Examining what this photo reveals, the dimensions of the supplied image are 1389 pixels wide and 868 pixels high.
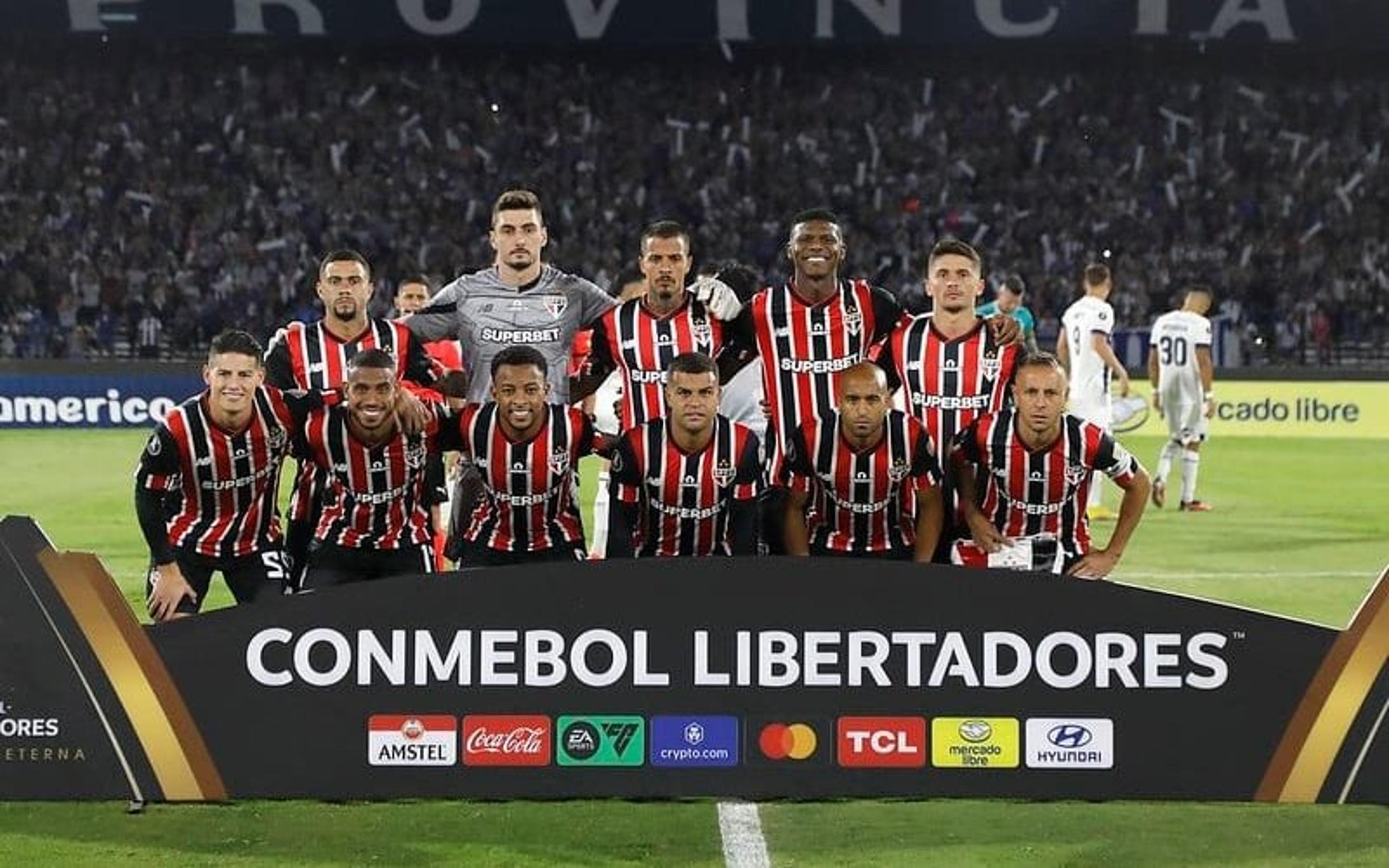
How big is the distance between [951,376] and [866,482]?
0.75 metres

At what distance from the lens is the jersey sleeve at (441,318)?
779 centimetres

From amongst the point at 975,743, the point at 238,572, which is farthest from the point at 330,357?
the point at 975,743

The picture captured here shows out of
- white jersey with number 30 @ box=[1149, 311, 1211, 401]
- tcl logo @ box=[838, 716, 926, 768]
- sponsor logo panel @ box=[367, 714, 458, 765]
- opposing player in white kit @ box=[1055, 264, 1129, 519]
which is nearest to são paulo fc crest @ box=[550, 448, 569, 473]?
sponsor logo panel @ box=[367, 714, 458, 765]

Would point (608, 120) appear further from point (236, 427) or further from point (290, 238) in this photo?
point (236, 427)

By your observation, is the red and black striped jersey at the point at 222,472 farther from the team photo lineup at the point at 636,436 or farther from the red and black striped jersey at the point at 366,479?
the red and black striped jersey at the point at 366,479

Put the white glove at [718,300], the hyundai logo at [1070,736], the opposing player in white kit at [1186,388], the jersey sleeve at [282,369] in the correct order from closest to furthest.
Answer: the hyundai logo at [1070,736] < the white glove at [718,300] < the jersey sleeve at [282,369] < the opposing player in white kit at [1186,388]

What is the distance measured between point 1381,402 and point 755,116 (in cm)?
1269

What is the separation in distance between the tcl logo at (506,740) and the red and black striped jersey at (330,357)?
6.45ft

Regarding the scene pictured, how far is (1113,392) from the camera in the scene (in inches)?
814

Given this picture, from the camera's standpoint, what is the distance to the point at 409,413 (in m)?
6.67

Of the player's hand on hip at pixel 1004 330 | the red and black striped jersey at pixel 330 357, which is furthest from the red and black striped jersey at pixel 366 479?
the player's hand on hip at pixel 1004 330

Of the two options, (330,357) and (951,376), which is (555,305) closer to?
(330,357)

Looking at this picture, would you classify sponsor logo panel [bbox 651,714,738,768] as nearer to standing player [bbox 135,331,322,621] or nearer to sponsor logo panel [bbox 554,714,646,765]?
sponsor logo panel [bbox 554,714,646,765]

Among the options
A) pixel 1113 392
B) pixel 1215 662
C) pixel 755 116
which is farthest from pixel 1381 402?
pixel 1215 662
